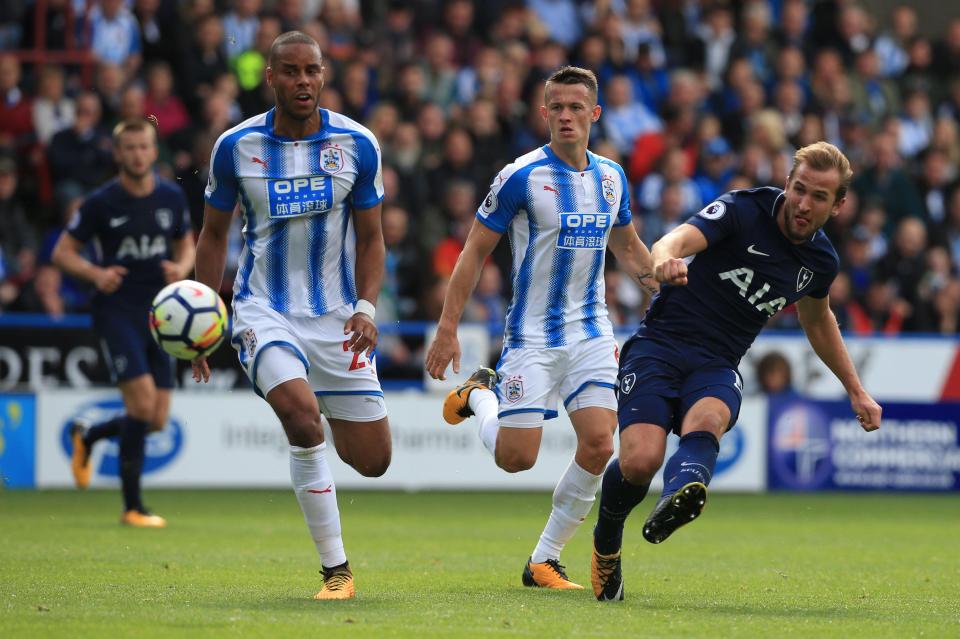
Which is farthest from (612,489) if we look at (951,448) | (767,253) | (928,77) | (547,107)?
(928,77)

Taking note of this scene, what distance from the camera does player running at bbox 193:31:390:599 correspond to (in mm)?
7199

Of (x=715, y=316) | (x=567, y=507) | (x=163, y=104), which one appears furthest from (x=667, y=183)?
(x=715, y=316)

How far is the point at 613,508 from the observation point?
7398 mm

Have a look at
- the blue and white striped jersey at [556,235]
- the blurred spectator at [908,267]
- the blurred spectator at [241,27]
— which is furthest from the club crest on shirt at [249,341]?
the blurred spectator at [908,267]

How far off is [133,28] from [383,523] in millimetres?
7744

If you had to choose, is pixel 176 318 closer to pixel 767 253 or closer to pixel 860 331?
pixel 767 253

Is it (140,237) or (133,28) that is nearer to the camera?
(140,237)

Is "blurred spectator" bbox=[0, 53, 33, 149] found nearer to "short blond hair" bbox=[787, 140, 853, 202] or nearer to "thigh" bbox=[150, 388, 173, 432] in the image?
"thigh" bbox=[150, 388, 173, 432]

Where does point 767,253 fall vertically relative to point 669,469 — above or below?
above

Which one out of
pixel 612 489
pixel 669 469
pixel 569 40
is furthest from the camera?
pixel 569 40

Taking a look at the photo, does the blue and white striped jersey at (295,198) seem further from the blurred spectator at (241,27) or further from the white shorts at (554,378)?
the blurred spectator at (241,27)

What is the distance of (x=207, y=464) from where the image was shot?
15.0 meters

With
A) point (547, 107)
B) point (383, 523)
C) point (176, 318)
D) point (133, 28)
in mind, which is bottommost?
point (383, 523)

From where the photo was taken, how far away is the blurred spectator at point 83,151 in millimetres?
15789
